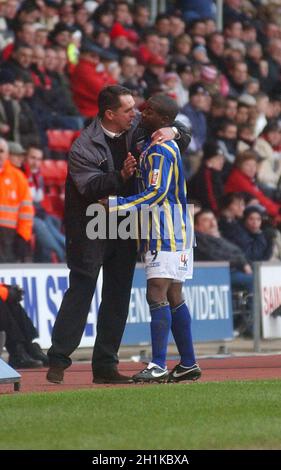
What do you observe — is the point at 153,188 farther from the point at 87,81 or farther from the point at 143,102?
the point at 87,81

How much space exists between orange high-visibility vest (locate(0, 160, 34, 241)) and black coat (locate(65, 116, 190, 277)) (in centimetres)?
584

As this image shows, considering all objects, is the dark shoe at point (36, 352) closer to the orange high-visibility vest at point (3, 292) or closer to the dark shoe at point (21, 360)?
the dark shoe at point (21, 360)

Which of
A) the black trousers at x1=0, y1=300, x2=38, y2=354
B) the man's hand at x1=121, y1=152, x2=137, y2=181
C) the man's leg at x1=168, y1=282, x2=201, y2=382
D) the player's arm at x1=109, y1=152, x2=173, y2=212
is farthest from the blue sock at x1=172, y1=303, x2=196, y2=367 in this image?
the black trousers at x1=0, y1=300, x2=38, y2=354

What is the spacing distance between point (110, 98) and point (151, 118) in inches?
15.6

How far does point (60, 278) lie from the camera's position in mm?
15344

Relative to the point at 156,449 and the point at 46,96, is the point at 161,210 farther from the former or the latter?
the point at 46,96

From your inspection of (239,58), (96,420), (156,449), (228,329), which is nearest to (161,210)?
(96,420)

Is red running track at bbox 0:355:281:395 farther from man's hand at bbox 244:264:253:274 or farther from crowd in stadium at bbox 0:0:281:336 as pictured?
man's hand at bbox 244:264:253:274

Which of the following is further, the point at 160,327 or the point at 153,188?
the point at 160,327

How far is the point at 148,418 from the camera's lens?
920cm

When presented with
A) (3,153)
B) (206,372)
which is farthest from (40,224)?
Answer: (206,372)

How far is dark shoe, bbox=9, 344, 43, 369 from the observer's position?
1434cm

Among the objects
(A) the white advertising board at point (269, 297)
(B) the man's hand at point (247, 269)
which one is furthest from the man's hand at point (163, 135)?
(B) the man's hand at point (247, 269)

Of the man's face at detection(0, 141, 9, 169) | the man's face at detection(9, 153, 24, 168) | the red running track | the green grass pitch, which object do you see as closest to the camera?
the green grass pitch
